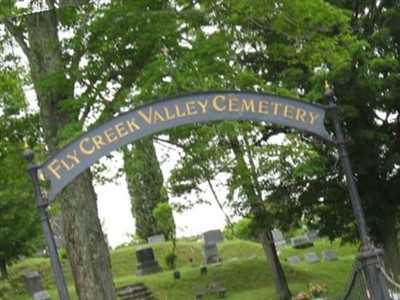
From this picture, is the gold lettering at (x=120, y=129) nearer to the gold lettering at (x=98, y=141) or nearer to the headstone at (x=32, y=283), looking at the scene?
the gold lettering at (x=98, y=141)

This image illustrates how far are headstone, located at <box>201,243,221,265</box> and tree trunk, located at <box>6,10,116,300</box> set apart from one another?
17.3m

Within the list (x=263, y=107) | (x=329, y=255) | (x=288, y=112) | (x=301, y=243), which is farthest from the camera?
(x=301, y=243)

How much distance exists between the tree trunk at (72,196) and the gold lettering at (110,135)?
3.11m

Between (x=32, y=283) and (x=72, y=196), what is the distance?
1690 cm

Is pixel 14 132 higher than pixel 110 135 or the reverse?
higher

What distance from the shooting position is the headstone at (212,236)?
108 feet

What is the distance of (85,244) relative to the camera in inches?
490

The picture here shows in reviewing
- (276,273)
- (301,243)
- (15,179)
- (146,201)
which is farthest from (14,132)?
(146,201)

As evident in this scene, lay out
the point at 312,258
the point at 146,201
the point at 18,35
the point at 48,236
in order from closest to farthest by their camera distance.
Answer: the point at 48,236
the point at 18,35
the point at 312,258
the point at 146,201

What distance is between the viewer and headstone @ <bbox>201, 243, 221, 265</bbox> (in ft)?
97.9

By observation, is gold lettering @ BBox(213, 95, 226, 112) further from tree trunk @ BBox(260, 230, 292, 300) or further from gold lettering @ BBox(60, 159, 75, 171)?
tree trunk @ BBox(260, 230, 292, 300)

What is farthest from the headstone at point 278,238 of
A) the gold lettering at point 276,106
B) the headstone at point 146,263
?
the gold lettering at point 276,106

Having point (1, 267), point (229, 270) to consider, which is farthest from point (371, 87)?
point (1, 267)

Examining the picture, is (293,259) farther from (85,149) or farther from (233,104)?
(85,149)
